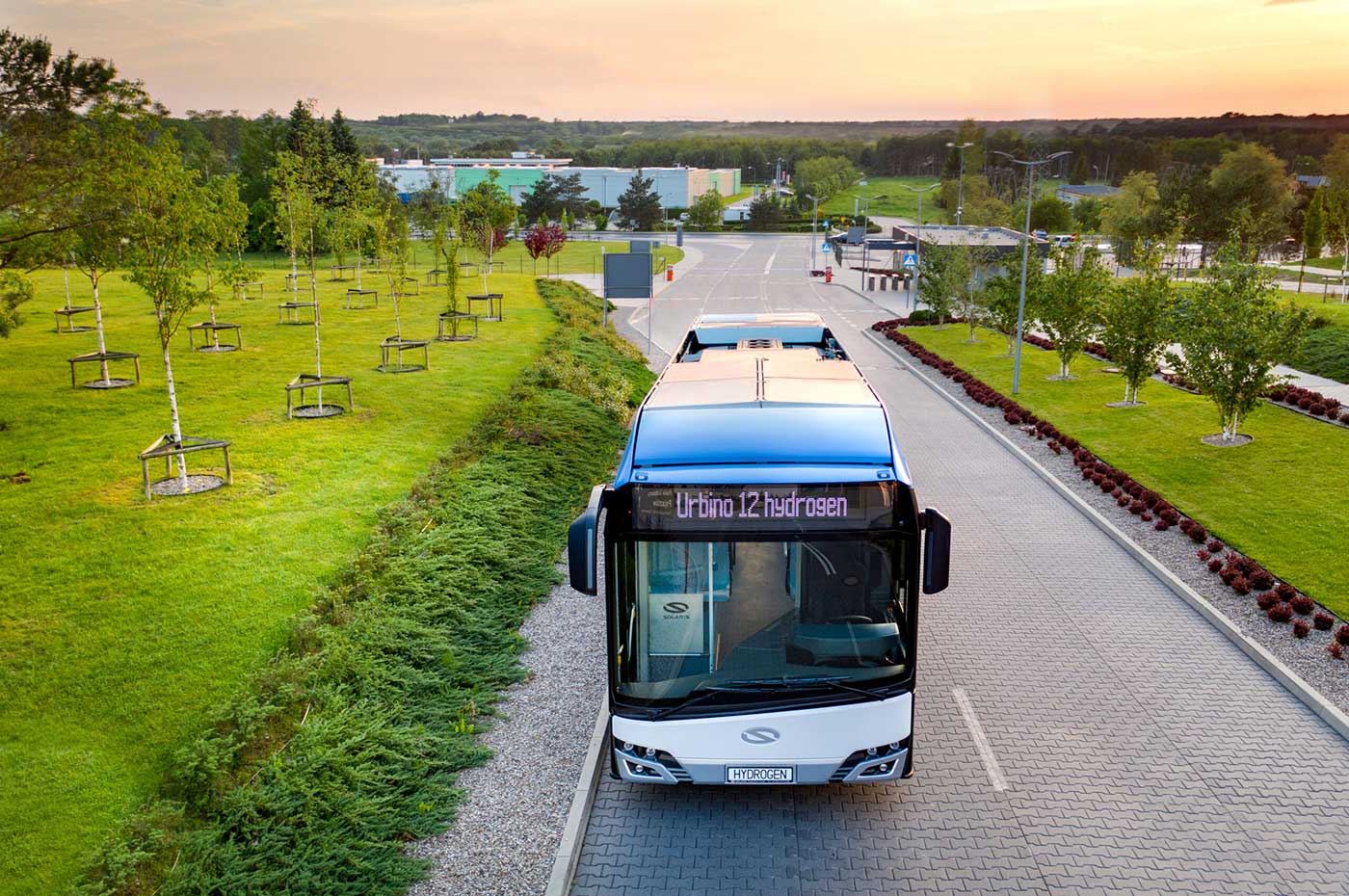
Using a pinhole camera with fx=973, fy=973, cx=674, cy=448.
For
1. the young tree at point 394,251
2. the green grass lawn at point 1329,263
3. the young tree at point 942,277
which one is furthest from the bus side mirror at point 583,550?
the green grass lawn at point 1329,263

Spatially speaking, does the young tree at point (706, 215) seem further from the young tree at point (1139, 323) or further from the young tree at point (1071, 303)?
the young tree at point (1139, 323)

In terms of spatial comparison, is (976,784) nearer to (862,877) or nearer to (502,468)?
(862,877)

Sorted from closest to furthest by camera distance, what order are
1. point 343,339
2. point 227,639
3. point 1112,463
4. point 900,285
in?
1. point 227,639
2. point 1112,463
3. point 343,339
4. point 900,285

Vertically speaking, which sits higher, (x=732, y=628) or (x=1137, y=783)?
(x=732, y=628)

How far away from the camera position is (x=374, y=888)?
7.12 m

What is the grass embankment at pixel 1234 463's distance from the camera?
14.4 metres

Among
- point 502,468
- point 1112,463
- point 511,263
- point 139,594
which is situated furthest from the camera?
point 511,263

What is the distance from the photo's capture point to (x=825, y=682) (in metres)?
7.41

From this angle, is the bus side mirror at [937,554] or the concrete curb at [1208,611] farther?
the concrete curb at [1208,611]

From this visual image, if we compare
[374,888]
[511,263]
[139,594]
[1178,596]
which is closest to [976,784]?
[374,888]

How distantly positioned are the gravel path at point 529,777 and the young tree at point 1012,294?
22.8m

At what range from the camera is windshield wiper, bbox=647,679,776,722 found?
738cm

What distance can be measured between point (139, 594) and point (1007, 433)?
58.9 ft

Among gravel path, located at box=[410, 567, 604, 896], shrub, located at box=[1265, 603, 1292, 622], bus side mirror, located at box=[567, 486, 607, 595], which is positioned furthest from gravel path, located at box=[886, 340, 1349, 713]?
bus side mirror, located at box=[567, 486, 607, 595]
